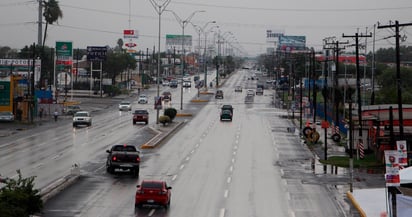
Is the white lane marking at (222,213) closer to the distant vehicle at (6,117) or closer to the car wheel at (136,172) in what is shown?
the car wheel at (136,172)

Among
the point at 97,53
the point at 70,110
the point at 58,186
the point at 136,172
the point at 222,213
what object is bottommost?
the point at 222,213

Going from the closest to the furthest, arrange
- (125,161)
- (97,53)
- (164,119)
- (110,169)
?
(125,161) → (110,169) → (164,119) → (97,53)

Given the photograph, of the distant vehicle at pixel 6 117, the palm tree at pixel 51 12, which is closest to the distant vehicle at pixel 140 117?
the distant vehicle at pixel 6 117

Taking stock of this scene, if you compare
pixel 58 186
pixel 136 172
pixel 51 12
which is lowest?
pixel 58 186

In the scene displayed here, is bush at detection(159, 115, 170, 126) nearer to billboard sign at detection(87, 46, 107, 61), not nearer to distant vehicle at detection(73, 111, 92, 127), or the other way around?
distant vehicle at detection(73, 111, 92, 127)

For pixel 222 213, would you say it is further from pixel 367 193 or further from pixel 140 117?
pixel 140 117

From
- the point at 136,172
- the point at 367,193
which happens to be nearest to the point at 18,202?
the point at 136,172

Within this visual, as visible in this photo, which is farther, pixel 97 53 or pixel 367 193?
pixel 97 53

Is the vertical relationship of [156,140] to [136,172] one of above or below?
above

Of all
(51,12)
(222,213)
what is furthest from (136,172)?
(51,12)

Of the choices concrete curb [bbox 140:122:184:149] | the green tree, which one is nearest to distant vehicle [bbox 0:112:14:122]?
concrete curb [bbox 140:122:184:149]

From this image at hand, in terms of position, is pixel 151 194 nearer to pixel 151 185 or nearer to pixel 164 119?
pixel 151 185

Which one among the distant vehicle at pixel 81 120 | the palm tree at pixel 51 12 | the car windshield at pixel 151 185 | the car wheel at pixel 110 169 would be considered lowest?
the car wheel at pixel 110 169

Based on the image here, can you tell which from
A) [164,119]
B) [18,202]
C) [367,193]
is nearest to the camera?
[18,202]
